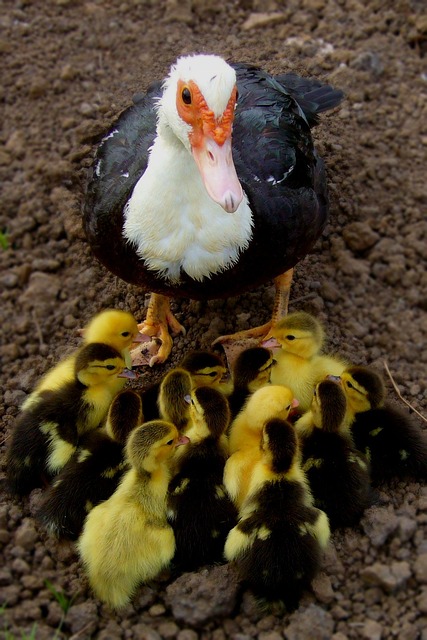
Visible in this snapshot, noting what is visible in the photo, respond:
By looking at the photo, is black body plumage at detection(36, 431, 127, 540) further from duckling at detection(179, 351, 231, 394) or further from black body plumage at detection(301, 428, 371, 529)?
black body plumage at detection(301, 428, 371, 529)

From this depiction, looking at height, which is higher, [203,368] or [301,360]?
[203,368]

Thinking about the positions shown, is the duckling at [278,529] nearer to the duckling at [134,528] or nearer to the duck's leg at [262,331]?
the duckling at [134,528]

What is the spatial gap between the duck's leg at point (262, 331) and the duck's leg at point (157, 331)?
0.83ft

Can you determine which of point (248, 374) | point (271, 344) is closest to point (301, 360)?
point (271, 344)

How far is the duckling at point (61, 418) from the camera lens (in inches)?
118

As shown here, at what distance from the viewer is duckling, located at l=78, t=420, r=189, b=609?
261 cm

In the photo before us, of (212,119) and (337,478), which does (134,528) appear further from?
(212,119)

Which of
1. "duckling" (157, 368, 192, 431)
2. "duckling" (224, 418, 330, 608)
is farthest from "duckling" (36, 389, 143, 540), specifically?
"duckling" (224, 418, 330, 608)

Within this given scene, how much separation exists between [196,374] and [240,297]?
0.88 metres

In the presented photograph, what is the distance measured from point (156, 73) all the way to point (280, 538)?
3.11 m

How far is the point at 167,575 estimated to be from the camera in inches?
108

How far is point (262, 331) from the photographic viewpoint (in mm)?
3801

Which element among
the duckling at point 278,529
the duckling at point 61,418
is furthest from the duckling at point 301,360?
the duckling at point 61,418

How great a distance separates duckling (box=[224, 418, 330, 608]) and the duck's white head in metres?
0.84
